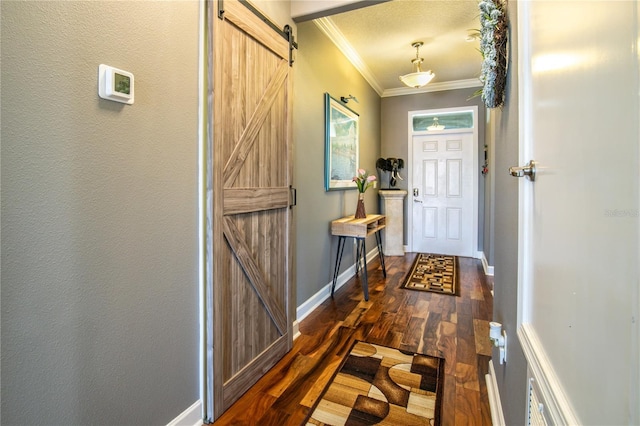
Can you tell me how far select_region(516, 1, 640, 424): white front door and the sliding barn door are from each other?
1310 mm

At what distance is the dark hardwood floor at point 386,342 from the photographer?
1.64m

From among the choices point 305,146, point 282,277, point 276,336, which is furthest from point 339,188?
point 276,336

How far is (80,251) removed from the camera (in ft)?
3.43

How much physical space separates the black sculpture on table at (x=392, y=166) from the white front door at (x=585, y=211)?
14.4ft

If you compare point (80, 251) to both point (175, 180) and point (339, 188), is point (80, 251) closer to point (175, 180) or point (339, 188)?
point (175, 180)

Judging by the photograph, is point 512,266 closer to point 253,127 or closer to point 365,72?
point 253,127

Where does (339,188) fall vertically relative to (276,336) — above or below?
above

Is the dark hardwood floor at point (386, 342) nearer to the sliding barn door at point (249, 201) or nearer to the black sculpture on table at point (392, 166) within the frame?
the sliding barn door at point (249, 201)

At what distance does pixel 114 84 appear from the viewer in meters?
1.11

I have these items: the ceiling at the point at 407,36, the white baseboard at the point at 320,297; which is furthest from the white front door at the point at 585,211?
the ceiling at the point at 407,36

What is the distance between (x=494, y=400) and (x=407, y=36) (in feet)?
11.3

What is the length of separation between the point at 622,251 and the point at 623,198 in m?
0.08

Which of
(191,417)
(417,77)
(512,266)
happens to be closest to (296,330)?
(191,417)

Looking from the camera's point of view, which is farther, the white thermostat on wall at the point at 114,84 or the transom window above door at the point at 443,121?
the transom window above door at the point at 443,121
